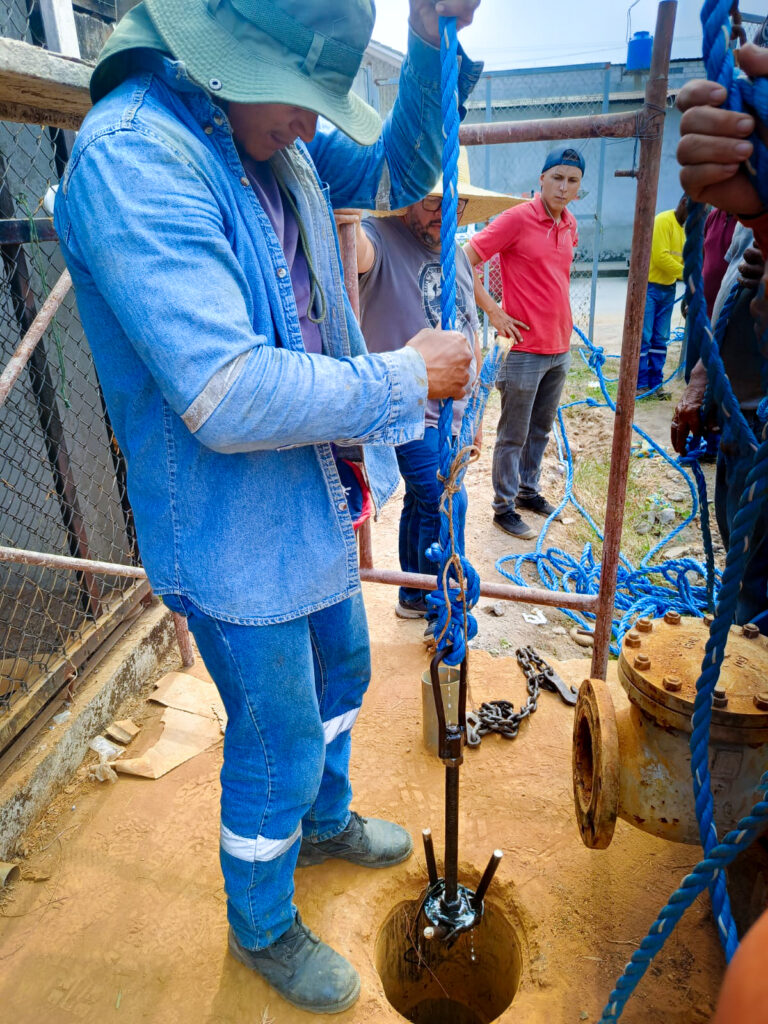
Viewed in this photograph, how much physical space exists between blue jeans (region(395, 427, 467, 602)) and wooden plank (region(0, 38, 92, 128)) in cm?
191

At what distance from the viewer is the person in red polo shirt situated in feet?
15.5

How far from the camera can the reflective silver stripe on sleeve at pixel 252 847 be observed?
1772mm

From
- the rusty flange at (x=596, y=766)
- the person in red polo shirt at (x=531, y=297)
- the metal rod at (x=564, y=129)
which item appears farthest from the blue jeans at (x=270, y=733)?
the person in red polo shirt at (x=531, y=297)

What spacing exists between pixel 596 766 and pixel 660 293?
720 cm

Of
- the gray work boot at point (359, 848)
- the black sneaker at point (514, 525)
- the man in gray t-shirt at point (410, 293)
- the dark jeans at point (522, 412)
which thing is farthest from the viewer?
the black sneaker at point (514, 525)

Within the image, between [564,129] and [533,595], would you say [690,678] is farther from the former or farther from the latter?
[564,129]

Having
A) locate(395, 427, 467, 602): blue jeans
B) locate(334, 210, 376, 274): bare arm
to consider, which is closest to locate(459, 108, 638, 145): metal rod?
locate(334, 210, 376, 274): bare arm

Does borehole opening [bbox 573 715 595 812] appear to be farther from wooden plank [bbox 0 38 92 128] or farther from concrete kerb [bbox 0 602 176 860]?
wooden plank [bbox 0 38 92 128]

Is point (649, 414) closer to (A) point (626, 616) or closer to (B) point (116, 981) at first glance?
(A) point (626, 616)

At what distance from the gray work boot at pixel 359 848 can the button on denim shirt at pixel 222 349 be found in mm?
1029

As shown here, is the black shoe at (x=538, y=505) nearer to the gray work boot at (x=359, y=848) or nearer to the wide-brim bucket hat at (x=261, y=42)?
the gray work boot at (x=359, y=848)

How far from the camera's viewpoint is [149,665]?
339 centimetres

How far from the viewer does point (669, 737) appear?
1786 millimetres

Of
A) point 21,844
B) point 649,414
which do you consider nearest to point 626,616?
point 21,844
